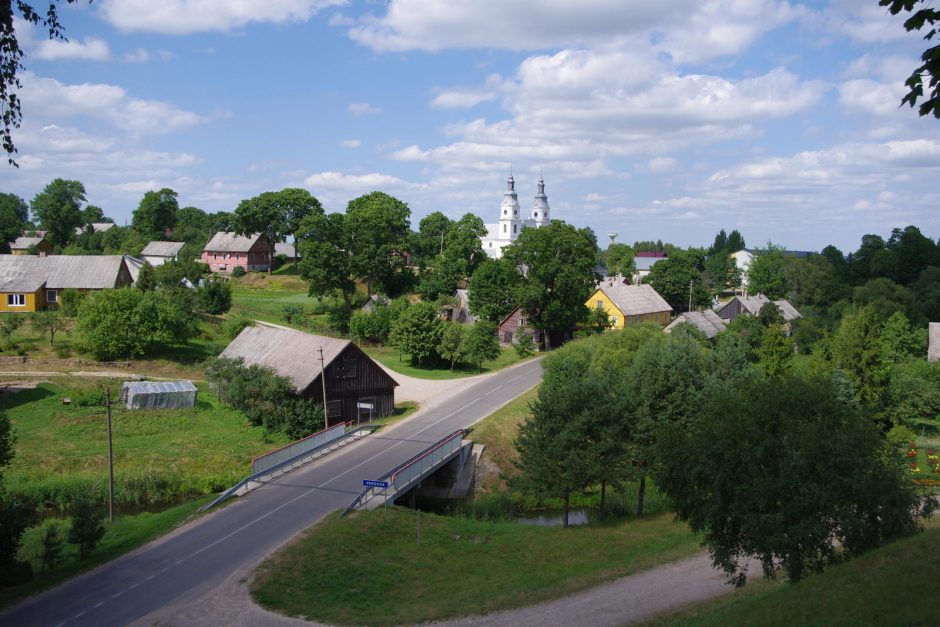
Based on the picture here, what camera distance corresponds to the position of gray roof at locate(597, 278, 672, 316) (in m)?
66.4

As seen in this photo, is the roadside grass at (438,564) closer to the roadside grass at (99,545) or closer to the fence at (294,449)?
the roadside grass at (99,545)

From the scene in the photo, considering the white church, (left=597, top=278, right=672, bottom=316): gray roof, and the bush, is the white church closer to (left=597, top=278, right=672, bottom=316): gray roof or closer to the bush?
(left=597, top=278, right=672, bottom=316): gray roof

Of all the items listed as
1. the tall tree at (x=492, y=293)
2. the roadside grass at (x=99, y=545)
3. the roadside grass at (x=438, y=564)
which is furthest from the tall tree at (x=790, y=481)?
the tall tree at (x=492, y=293)

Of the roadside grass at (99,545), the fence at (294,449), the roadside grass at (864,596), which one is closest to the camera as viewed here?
the roadside grass at (864,596)

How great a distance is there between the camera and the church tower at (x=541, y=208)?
11762 cm

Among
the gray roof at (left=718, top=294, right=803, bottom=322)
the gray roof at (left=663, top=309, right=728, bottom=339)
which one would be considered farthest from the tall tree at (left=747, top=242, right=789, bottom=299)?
the gray roof at (left=663, top=309, right=728, bottom=339)

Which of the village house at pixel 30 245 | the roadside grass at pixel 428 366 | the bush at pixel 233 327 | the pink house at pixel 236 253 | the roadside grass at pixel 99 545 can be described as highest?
the village house at pixel 30 245

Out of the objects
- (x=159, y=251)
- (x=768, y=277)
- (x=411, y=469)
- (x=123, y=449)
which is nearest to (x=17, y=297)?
(x=123, y=449)

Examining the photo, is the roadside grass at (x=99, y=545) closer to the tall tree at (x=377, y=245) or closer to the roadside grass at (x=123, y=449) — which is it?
the roadside grass at (x=123, y=449)

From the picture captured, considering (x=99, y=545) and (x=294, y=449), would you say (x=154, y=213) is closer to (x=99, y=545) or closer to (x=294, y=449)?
(x=294, y=449)

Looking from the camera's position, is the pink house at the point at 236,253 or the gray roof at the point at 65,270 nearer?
the gray roof at the point at 65,270

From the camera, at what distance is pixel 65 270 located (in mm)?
54125

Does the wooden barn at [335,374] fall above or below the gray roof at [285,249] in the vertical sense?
below

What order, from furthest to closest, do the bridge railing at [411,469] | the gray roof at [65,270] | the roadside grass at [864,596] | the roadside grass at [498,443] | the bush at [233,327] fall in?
the gray roof at [65,270], the bush at [233,327], the roadside grass at [498,443], the bridge railing at [411,469], the roadside grass at [864,596]
